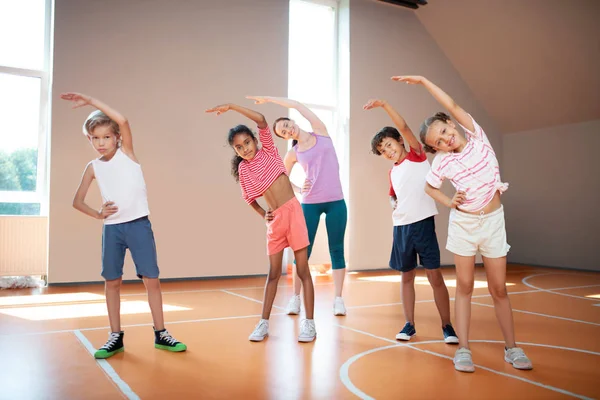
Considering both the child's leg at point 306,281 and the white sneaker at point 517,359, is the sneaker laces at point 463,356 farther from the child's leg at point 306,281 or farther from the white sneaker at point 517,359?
the child's leg at point 306,281

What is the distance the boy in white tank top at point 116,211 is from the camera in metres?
2.64

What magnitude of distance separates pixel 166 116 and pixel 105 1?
131cm

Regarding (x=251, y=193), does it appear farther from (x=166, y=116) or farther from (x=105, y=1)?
(x=105, y=1)

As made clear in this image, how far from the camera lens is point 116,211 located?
2.62 m

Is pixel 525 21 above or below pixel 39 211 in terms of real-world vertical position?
above

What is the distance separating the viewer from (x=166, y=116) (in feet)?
19.1

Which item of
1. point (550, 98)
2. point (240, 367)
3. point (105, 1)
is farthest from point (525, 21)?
point (240, 367)

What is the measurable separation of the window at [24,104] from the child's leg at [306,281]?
363cm

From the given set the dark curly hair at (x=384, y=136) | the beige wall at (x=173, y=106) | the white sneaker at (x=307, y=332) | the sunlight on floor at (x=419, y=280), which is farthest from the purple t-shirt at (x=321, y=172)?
the beige wall at (x=173, y=106)

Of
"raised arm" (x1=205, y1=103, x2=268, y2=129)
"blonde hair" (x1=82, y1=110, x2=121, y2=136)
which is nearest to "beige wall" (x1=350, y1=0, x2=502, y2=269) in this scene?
"raised arm" (x1=205, y1=103, x2=268, y2=129)

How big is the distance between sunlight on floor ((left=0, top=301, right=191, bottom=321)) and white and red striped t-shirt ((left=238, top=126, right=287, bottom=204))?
4.80ft

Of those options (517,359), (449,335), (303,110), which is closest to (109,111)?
(303,110)

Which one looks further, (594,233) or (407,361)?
(594,233)

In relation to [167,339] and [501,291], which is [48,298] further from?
[501,291]
